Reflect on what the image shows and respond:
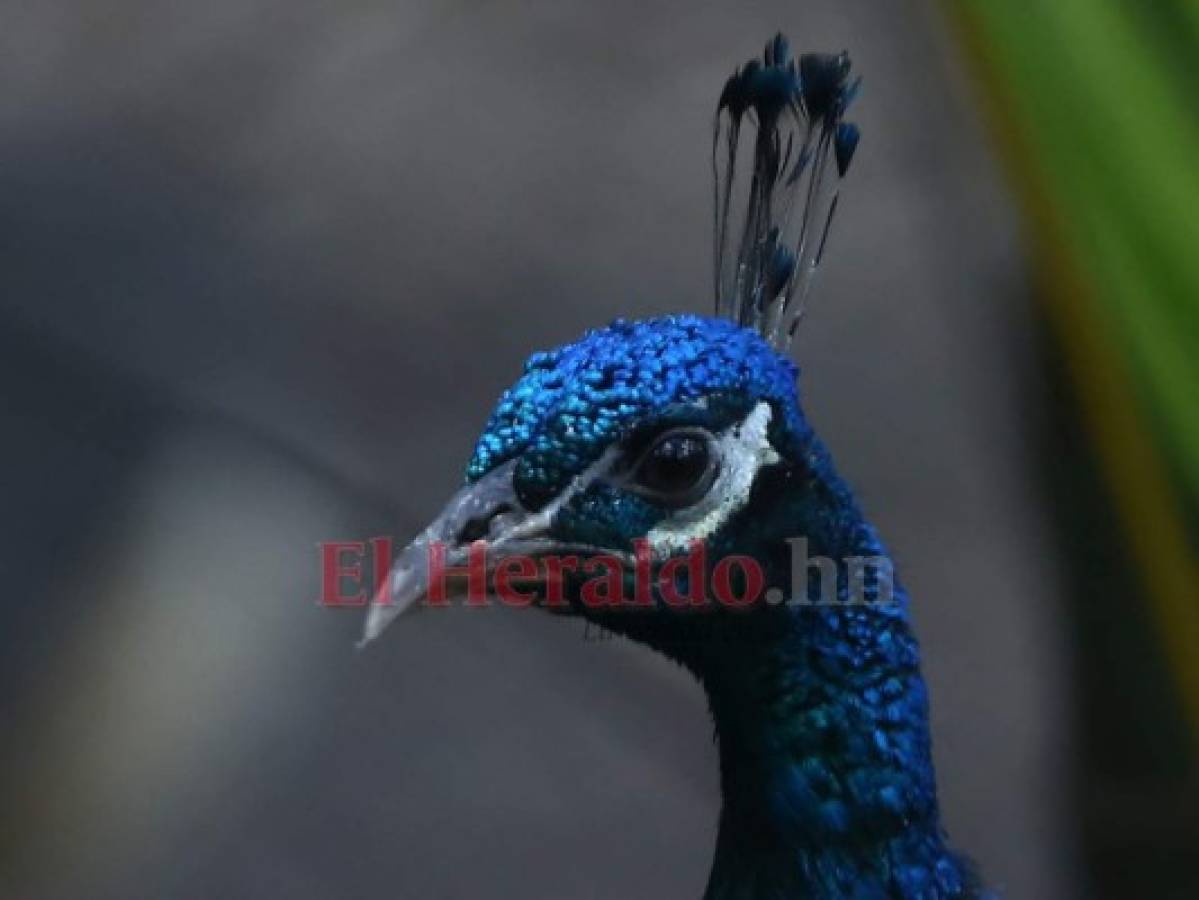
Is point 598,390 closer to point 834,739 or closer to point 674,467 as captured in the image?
point 674,467

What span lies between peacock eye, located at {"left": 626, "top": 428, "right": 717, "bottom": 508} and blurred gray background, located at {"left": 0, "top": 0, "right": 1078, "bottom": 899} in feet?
4.08

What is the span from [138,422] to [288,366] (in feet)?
0.69

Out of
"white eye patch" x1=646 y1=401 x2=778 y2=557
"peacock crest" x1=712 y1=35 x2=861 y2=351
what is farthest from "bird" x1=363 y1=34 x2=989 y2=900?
"peacock crest" x1=712 y1=35 x2=861 y2=351

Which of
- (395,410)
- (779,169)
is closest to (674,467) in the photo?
(779,169)

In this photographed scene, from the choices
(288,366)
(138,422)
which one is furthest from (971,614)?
(138,422)

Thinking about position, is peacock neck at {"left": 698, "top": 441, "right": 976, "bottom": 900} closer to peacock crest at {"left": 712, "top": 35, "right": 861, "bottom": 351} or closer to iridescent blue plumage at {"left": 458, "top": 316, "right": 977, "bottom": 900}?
iridescent blue plumage at {"left": 458, "top": 316, "right": 977, "bottom": 900}

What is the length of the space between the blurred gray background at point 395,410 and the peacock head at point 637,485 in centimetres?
120

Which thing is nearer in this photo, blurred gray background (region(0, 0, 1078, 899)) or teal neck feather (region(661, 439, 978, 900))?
teal neck feather (region(661, 439, 978, 900))

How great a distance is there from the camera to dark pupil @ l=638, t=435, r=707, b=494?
999 millimetres

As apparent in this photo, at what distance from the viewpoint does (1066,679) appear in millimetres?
2225

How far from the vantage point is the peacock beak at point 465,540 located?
97cm

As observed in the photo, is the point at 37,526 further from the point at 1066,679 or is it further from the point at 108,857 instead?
the point at 1066,679

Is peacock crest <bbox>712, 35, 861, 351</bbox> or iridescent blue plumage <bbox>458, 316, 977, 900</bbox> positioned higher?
peacock crest <bbox>712, 35, 861, 351</bbox>

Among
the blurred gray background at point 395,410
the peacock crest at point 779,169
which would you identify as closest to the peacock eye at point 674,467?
the peacock crest at point 779,169
